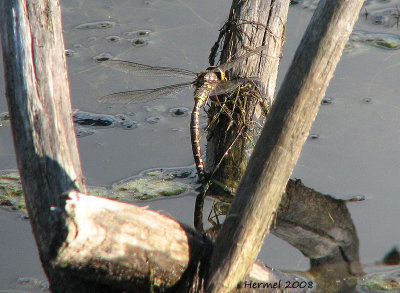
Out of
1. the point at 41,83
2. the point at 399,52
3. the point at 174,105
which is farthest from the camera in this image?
the point at 399,52

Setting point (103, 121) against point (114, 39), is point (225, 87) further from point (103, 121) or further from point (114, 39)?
point (114, 39)

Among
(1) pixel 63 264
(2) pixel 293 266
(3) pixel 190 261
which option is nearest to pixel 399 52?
(2) pixel 293 266

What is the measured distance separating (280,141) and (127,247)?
762 mm

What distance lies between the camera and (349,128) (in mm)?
4355

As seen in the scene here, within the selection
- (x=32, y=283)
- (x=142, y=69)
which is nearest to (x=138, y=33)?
(x=142, y=69)

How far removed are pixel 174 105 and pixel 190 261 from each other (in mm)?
2400

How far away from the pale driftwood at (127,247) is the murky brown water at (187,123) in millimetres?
921

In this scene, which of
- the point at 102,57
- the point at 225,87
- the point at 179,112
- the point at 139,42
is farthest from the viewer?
the point at 139,42

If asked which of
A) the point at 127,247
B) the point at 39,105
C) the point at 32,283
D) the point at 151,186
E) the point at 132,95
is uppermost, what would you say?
the point at 39,105

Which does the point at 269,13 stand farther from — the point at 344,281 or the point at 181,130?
the point at 344,281

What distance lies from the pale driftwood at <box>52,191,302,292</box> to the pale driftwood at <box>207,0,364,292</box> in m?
0.14

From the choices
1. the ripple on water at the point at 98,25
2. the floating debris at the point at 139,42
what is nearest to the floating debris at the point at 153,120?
the floating debris at the point at 139,42

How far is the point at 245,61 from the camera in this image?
348 cm

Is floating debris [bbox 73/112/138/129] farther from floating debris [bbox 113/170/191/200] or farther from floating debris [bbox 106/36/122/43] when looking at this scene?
floating debris [bbox 106/36/122/43]
